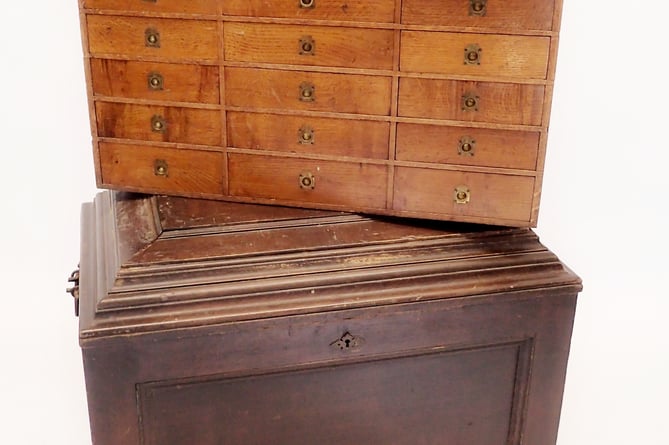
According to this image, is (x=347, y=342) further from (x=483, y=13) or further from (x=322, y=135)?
(x=483, y=13)

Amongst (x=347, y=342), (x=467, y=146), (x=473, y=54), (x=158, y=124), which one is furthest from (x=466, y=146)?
(x=158, y=124)

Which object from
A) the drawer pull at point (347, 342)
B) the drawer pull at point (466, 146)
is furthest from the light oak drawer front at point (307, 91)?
the drawer pull at point (347, 342)

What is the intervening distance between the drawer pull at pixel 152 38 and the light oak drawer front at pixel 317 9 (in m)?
0.19

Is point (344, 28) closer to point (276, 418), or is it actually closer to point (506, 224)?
point (506, 224)

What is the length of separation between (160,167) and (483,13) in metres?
0.96

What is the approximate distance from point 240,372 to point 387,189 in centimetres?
62

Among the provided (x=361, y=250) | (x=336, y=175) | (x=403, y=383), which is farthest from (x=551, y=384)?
(x=336, y=175)

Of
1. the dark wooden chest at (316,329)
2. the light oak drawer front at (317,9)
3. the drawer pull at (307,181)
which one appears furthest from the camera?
the drawer pull at (307,181)

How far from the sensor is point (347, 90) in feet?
7.84

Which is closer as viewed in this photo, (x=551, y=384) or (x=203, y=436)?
(x=203, y=436)

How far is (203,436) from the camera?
2.30 metres

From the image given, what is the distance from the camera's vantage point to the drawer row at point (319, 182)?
2406 millimetres

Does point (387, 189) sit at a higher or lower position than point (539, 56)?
lower

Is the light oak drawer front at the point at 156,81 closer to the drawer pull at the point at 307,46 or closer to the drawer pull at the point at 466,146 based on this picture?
the drawer pull at the point at 307,46
